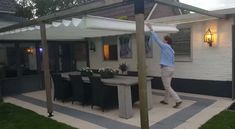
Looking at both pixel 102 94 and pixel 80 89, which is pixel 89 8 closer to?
pixel 102 94

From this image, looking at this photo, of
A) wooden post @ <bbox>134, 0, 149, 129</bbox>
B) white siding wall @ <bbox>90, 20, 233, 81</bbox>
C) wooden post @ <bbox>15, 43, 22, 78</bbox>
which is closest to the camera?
wooden post @ <bbox>134, 0, 149, 129</bbox>

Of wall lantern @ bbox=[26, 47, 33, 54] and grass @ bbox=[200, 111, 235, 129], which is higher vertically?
wall lantern @ bbox=[26, 47, 33, 54]

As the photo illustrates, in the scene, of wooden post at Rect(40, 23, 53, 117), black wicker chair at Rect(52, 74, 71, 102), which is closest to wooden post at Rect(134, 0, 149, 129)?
wooden post at Rect(40, 23, 53, 117)

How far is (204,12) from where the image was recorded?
5.78 meters

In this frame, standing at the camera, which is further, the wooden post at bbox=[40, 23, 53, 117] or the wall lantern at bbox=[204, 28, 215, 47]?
the wall lantern at bbox=[204, 28, 215, 47]

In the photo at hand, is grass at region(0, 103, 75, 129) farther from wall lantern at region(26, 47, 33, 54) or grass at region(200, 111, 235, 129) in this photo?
wall lantern at region(26, 47, 33, 54)

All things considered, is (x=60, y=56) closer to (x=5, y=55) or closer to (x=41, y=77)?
(x=41, y=77)

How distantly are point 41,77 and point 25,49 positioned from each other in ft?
4.50

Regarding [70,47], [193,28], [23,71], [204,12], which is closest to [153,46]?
[193,28]

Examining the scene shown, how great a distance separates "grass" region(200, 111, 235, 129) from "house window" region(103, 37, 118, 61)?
5863mm

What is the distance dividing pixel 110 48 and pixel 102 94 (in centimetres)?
490

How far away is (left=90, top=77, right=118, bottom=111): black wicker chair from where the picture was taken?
638cm

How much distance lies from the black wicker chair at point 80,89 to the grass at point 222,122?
3463 mm

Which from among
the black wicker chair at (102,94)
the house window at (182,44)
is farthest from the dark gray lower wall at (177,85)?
the black wicker chair at (102,94)
